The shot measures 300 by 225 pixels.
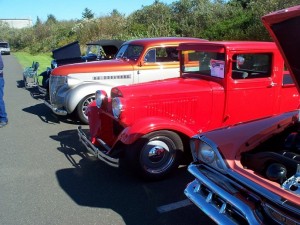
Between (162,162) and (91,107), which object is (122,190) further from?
(91,107)

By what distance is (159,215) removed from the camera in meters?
3.28

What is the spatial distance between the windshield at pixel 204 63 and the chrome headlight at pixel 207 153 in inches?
69.4

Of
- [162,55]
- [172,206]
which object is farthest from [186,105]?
[162,55]

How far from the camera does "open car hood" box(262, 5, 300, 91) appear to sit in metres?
2.10

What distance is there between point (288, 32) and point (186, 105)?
2.07 meters

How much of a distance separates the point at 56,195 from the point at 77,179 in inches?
17.3

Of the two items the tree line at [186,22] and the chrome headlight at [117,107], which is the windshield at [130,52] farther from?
the tree line at [186,22]

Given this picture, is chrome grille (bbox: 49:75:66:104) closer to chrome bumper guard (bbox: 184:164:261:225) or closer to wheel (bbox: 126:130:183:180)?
wheel (bbox: 126:130:183:180)

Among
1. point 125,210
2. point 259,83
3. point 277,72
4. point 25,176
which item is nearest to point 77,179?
point 25,176

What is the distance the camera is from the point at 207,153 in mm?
2695

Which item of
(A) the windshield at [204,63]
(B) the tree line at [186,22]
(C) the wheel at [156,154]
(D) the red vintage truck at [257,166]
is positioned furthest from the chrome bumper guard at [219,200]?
(B) the tree line at [186,22]

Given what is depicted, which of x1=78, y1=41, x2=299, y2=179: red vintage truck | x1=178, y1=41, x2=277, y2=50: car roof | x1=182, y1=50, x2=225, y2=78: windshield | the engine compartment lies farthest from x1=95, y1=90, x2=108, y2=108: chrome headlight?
the engine compartment

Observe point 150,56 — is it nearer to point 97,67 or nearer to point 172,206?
point 97,67

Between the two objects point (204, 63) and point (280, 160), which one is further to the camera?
point (204, 63)
